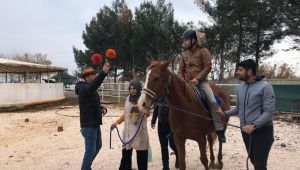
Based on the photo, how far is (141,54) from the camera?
34500mm

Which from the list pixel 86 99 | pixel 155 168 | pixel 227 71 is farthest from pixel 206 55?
pixel 227 71

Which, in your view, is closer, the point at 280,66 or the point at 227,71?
the point at 227,71

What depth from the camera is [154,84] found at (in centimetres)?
481

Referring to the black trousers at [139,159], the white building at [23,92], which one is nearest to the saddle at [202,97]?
the black trousers at [139,159]

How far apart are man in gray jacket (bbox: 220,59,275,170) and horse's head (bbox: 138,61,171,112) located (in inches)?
42.2

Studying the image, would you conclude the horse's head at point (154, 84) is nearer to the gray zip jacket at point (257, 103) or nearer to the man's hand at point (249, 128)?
the gray zip jacket at point (257, 103)

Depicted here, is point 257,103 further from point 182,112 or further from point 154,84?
point 182,112

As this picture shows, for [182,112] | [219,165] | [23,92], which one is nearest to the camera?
[182,112]

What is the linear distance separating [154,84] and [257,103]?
132cm

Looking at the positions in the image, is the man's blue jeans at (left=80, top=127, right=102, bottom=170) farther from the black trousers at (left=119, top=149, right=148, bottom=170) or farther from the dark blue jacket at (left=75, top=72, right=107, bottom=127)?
the black trousers at (left=119, top=149, right=148, bottom=170)

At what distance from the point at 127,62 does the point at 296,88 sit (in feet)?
79.0

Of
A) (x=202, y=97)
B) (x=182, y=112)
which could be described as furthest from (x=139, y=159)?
(x=202, y=97)

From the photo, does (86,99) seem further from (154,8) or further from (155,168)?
(154,8)

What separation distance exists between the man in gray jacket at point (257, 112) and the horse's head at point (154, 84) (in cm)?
107
